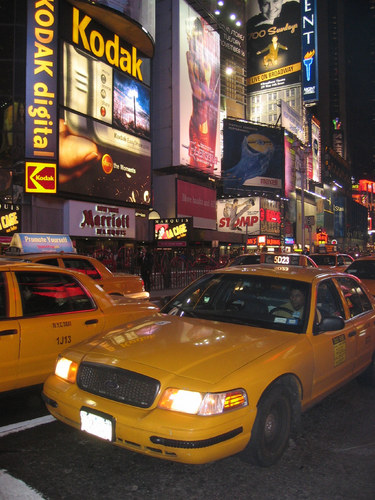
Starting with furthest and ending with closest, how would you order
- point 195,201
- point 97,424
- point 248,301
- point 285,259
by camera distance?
point 195,201 < point 285,259 < point 248,301 < point 97,424

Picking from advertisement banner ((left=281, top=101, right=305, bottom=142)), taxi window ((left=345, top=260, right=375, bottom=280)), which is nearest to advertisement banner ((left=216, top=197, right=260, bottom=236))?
advertisement banner ((left=281, top=101, right=305, bottom=142))

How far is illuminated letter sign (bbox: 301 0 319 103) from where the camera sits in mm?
68000

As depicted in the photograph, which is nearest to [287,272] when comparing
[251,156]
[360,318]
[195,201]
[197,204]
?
[360,318]

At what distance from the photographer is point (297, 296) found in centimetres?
409

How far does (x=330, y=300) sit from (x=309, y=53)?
74.1m

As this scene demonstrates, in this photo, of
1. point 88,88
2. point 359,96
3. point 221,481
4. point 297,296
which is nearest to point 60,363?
point 221,481

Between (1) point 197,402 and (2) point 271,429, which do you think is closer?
(1) point 197,402

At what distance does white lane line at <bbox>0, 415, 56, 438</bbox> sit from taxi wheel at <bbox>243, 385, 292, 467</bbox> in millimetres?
1986

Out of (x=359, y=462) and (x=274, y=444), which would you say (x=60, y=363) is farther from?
(x=359, y=462)

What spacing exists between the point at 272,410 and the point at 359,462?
0.82 meters

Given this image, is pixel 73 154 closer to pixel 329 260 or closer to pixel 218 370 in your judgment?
pixel 329 260

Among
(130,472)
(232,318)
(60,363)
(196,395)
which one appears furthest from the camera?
(232,318)

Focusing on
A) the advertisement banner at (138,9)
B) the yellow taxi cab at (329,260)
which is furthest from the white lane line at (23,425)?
the advertisement banner at (138,9)

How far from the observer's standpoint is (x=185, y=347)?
3.23 metres
